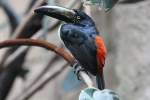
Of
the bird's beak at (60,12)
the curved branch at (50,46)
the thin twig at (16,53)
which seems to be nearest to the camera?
the bird's beak at (60,12)

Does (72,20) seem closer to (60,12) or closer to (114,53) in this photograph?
(60,12)

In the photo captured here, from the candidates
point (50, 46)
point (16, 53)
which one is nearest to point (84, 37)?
point (50, 46)

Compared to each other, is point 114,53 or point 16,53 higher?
point 16,53

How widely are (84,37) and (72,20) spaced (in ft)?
0.13

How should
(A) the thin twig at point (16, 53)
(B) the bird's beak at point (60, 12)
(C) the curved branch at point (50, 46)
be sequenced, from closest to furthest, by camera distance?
1. (B) the bird's beak at point (60, 12)
2. (C) the curved branch at point (50, 46)
3. (A) the thin twig at point (16, 53)

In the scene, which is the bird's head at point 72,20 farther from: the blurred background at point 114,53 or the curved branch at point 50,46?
the blurred background at point 114,53

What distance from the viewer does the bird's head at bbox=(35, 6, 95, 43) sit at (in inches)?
39.8

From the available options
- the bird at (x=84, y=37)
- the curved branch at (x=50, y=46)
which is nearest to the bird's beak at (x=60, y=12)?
the bird at (x=84, y=37)

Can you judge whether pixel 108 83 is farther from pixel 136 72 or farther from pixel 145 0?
pixel 145 0

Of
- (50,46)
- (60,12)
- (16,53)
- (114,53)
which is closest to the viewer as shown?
(60,12)

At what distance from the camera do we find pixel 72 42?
1.12m

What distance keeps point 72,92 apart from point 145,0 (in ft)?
2.08

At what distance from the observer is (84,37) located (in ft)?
3.44

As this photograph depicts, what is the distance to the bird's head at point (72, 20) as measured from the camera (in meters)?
1.01
